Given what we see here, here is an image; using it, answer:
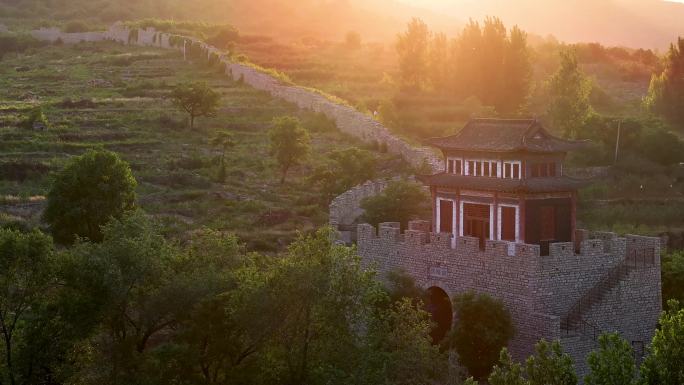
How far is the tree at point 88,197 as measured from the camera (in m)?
41.5

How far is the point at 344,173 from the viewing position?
51.8 metres

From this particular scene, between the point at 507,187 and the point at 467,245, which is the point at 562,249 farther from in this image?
the point at 467,245

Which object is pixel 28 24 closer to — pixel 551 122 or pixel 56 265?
pixel 551 122

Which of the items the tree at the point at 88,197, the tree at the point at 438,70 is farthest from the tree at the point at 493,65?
the tree at the point at 88,197

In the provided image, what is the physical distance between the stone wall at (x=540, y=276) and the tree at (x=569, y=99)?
26385mm

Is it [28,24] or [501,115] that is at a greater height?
[28,24]

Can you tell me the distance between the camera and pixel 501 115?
65.2 metres

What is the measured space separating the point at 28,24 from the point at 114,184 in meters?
66.4

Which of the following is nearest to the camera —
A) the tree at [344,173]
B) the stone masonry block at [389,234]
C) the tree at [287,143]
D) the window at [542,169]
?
the window at [542,169]

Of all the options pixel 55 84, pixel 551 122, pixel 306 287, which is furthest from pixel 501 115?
pixel 306 287

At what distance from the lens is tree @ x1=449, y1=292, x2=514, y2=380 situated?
33.2 metres

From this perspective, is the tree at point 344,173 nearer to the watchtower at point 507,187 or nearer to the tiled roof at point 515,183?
the watchtower at point 507,187

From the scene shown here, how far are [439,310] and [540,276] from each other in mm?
4686

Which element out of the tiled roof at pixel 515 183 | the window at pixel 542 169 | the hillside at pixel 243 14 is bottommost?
the tiled roof at pixel 515 183
